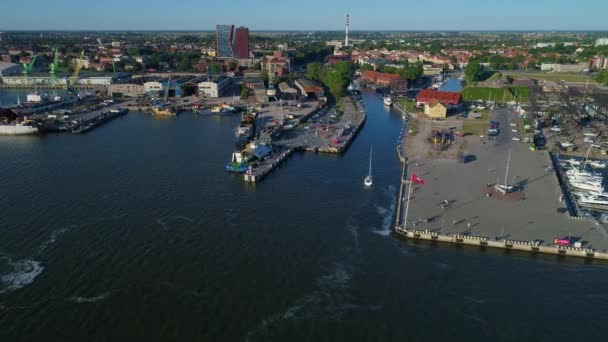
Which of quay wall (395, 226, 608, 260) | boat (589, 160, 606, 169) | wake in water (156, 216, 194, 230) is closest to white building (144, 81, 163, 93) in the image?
wake in water (156, 216, 194, 230)

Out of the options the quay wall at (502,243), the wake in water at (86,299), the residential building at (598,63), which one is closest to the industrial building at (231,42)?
the residential building at (598,63)

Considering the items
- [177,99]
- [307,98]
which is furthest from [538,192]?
[177,99]

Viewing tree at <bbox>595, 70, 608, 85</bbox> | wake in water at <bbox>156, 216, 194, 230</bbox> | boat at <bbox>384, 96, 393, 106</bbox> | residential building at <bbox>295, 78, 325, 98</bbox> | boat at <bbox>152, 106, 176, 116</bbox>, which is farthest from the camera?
tree at <bbox>595, 70, 608, 85</bbox>

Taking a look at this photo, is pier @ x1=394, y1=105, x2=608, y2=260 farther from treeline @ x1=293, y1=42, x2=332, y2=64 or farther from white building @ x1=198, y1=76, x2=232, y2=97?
treeline @ x1=293, y1=42, x2=332, y2=64

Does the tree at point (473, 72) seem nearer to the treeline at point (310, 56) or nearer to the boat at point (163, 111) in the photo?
the treeline at point (310, 56)

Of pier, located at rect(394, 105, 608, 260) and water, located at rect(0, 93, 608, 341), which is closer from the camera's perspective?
water, located at rect(0, 93, 608, 341)

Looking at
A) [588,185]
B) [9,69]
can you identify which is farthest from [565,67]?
[9,69]
